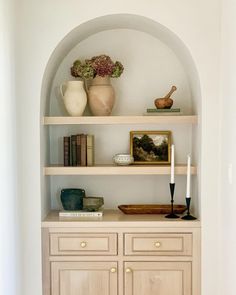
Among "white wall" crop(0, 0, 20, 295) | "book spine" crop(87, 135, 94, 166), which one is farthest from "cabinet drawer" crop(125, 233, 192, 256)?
"white wall" crop(0, 0, 20, 295)

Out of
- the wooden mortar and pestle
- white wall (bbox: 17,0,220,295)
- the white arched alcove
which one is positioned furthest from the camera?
the white arched alcove

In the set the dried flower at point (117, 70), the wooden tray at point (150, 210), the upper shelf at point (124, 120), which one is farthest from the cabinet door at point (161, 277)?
the dried flower at point (117, 70)

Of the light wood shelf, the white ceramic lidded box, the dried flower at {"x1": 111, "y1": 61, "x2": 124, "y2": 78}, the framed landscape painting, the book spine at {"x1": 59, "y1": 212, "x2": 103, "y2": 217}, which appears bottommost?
the book spine at {"x1": 59, "y1": 212, "x2": 103, "y2": 217}

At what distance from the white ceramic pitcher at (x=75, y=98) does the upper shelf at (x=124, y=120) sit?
4.4 inches

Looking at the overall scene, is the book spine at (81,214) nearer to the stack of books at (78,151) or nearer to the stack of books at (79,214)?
the stack of books at (79,214)

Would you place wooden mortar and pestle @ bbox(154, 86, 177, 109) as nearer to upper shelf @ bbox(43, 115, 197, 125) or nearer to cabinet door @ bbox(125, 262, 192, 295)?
upper shelf @ bbox(43, 115, 197, 125)

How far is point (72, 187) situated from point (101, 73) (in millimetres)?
840

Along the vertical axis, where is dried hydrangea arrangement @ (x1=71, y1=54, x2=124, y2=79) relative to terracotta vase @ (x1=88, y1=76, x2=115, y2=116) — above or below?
above

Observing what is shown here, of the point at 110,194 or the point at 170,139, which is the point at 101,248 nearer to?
the point at 110,194

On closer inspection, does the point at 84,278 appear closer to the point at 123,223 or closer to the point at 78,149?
the point at 123,223

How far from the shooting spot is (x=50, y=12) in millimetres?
2914

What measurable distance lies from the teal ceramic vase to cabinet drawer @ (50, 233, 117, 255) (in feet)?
0.85

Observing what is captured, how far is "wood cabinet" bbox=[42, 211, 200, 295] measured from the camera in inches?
116

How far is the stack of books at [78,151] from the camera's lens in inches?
124
